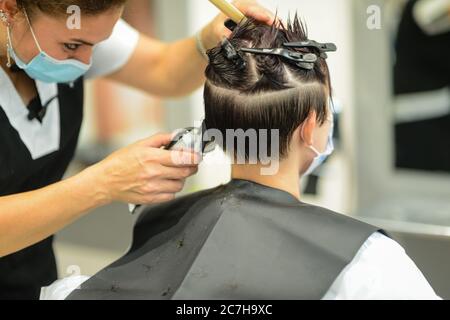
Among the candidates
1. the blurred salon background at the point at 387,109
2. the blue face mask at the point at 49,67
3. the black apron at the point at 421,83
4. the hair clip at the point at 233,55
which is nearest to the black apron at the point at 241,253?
the hair clip at the point at 233,55

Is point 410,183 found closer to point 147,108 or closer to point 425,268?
point 425,268

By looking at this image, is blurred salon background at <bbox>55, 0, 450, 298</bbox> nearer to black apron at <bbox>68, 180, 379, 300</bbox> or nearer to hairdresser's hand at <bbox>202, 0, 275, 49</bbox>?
hairdresser's hand at <bbox>202, 0, 275, 49</bbox>

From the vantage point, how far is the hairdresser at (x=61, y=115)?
159 cm

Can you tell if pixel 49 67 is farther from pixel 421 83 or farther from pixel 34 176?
pixel 421 83

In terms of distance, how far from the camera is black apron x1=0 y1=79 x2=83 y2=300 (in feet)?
5.92

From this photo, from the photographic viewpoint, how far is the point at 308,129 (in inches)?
63.4

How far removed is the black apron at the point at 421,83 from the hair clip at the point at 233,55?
1.46m

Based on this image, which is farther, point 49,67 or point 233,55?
point 49,67

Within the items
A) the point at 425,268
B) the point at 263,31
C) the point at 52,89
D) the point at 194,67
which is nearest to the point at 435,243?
the point at 425,268

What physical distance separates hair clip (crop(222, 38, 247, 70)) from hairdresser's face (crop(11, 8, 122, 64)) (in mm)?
286

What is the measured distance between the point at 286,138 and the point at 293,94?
11 cm

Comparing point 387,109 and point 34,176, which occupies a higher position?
point 387,109

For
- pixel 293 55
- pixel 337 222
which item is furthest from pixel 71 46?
pixel 337 222

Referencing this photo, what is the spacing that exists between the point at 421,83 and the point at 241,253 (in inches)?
64.6
